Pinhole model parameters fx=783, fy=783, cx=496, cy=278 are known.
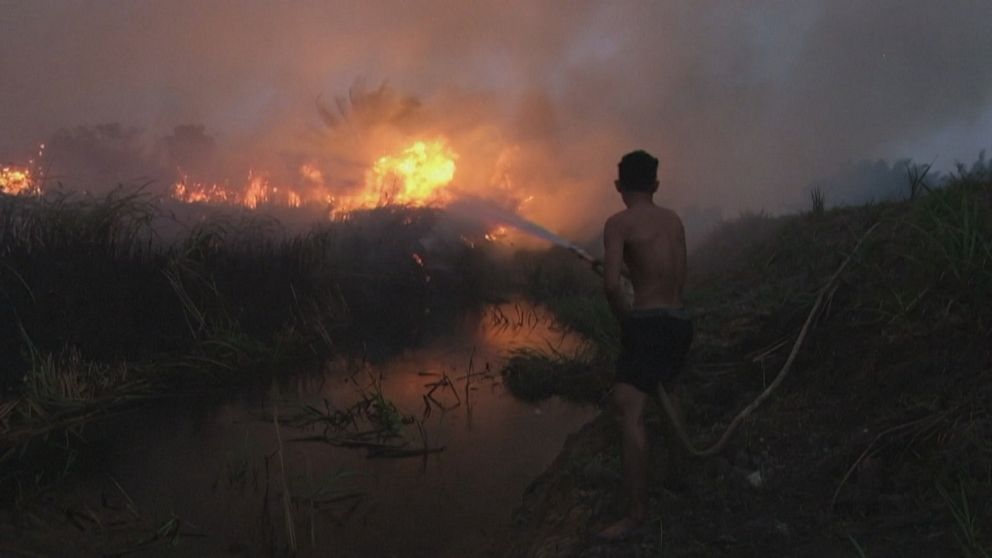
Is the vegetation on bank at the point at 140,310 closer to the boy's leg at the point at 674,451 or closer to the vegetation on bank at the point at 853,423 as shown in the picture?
the vegetation on bank at the point at 853,423

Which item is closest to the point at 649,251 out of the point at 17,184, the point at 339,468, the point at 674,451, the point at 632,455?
the point at 632,455

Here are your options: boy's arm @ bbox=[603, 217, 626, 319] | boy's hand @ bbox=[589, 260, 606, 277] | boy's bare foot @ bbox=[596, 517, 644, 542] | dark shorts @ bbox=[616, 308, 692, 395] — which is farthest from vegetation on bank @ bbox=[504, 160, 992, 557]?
boy's hand @ bbox=[589, 260, 606, 277]

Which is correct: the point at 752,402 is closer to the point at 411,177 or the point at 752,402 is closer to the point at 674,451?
the point at 674,451

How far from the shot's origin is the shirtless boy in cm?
436

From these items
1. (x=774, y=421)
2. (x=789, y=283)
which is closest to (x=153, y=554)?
(x=774, y=421)

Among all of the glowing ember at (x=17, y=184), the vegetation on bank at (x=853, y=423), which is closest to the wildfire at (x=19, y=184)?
the glowing ember at (x=17, y=184)

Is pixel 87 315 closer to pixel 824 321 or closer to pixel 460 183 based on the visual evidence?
pixel 824 321

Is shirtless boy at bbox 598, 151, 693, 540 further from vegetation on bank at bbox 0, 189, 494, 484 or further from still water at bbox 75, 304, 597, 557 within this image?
vegetation on bank at bbox 0, 189, 494, 484

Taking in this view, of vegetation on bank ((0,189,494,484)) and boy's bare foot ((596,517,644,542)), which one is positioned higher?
vegetation on bank ((0,189,494,484))

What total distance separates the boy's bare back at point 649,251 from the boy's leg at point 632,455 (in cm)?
54

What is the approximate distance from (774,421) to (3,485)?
609 cm

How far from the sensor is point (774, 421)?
5734mm

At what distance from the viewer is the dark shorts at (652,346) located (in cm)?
439

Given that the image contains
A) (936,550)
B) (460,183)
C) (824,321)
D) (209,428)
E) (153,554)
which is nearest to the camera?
(936,550)
